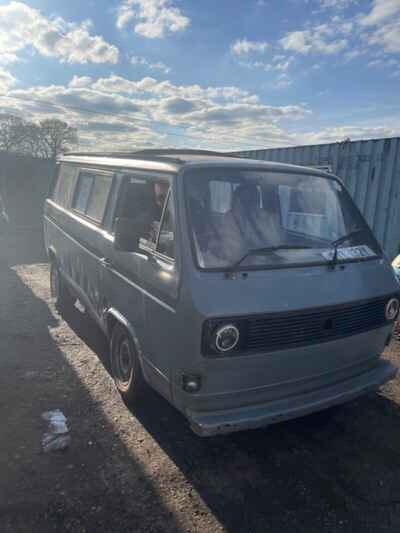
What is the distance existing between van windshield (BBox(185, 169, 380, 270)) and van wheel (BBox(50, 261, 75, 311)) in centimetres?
364

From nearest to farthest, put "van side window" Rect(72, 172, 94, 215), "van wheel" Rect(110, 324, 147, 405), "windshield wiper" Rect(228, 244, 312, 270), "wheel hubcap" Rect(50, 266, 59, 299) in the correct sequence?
"windshield wiper" Rect(228, 244, 312, 270), "van wheel" Rect(110, 324, 147, 405), "van side window" Rect(72, 172, 94, 215), "wheel hubcap" Rect(50, 266, 59, 299)

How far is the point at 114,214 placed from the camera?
3.71 meters

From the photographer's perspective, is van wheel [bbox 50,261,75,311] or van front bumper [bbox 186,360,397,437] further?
van wheel [bbox 50,261,75,311]

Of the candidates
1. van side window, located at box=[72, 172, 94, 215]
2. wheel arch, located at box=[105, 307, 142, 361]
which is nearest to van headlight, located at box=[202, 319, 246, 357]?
wheel arch, located at box=[105, 307, 142, 361]

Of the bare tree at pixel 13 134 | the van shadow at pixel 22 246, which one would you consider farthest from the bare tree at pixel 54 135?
the van shadow at pixel 22 246

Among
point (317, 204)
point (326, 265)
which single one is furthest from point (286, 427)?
point (317, 204)

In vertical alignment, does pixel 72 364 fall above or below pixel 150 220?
below

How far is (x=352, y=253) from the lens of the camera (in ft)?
10.4

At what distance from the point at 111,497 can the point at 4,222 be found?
13.5 m

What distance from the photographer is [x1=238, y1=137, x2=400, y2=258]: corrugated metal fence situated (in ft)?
23.9

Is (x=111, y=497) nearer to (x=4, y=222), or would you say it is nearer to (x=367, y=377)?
(x=367, y=377)

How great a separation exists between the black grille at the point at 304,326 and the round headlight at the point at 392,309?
0.42 ft

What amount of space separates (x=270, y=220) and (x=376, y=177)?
5528 mm

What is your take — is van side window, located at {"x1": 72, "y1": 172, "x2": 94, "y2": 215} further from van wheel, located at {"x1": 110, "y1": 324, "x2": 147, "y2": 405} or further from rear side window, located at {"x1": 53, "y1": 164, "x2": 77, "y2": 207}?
van wheel, located at {"x1": 110, "y1": 324, "x2": 147, "y2": 405}
